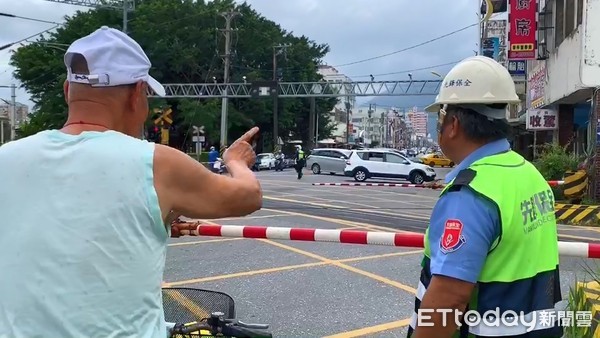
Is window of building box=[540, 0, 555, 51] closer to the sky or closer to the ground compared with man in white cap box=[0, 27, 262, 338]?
closer to the sky

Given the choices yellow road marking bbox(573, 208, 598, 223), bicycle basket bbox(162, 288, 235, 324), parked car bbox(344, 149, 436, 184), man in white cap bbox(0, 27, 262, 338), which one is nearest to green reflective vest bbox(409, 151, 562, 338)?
man in white cap bbox(0, 27, 262, 338)

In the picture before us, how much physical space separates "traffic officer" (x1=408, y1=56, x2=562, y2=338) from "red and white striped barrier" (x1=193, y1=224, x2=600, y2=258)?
6.47ft

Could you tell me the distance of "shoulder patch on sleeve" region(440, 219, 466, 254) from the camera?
1.84 m

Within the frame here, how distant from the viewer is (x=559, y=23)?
1912 centimetres

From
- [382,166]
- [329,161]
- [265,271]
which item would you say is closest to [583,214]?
[265,271]

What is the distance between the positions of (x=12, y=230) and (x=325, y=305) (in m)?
4.29

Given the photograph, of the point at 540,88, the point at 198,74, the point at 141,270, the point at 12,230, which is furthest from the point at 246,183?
the point at 198,74

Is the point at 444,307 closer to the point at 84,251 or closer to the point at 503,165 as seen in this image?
the point at 503,165

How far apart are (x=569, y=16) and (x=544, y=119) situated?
3.59 m

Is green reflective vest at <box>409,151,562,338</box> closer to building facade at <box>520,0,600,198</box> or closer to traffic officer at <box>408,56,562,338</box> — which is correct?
traffic officer at <box>408,56,562,338</box>

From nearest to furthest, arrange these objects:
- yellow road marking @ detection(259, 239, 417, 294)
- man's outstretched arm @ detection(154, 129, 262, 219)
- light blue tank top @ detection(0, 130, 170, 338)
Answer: light blue tank top @ detection(0, 130, 170, 338)
man's outstretched arm @ detection(154, 129, 262, 219)
yellow road marking @ detection(259, 239, 417, 294)

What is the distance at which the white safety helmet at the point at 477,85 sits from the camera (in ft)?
6.72

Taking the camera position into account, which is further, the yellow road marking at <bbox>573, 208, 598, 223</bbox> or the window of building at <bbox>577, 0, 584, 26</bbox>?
the window of building at <bbox>577, 0, 584, 26</bbox>

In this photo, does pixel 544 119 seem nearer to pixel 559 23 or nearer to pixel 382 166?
pixel 559 23
